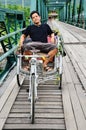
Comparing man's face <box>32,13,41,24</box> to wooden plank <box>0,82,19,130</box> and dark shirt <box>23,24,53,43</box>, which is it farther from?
wooden plank <box>0,82,19,130</box>

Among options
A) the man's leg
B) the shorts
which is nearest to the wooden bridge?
the man's leg

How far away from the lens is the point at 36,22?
5250 mm

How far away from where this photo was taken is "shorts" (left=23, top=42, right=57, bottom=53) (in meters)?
4.76

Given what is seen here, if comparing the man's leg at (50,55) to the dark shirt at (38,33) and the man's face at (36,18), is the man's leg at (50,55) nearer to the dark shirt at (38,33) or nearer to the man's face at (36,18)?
the dark shirt at (38,33)

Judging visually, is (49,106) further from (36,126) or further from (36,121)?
(36,126)

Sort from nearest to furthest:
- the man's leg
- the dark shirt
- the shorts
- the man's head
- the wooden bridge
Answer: the wooden bridge < the shorts < the man's leg < the man's head < the dark shirt

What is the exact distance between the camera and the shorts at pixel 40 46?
4.76 metres

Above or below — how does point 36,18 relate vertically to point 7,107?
above

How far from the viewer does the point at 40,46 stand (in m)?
4.83

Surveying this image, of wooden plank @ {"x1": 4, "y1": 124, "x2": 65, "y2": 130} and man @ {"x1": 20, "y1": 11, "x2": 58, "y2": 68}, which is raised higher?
man @ {"x1": 20, "y1": 11, "x2": 58, "y2": 68}

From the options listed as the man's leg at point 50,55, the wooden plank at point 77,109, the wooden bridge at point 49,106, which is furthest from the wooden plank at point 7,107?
the wooden plank at point 77,109

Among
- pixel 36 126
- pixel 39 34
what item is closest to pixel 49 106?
pixel 36 126

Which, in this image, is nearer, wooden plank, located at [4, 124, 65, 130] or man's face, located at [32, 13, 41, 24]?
wooden plank, located at [4, 124, 65, 130]

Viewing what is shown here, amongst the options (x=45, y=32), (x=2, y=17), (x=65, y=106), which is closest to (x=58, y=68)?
(x=45, y=32)
